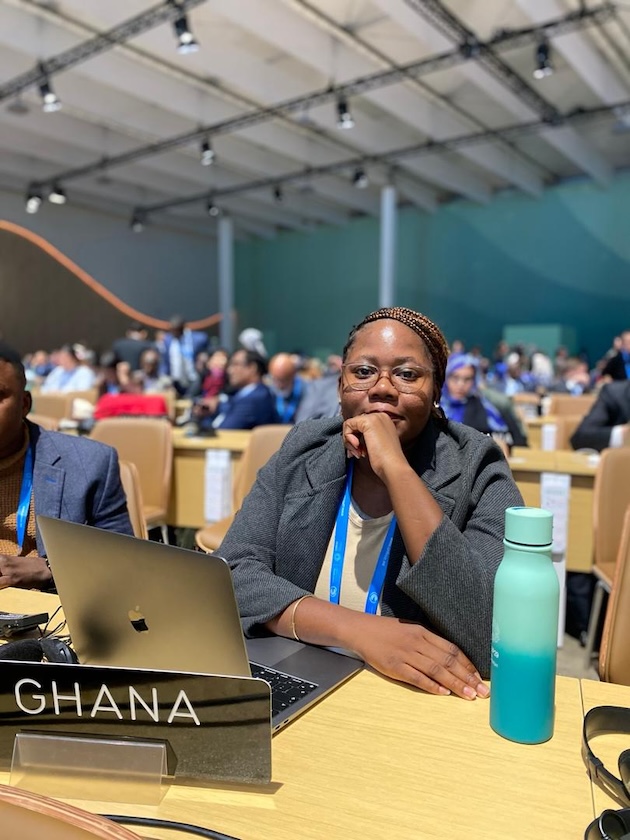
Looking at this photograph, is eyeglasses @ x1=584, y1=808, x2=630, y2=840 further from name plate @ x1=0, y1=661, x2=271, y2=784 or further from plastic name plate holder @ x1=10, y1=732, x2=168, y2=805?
plastic name plate holder @ x1=10, y1=732, x2=168, y2=805

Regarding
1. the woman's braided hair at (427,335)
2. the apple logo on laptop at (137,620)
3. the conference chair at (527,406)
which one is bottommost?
the apple logo on laptop at (137,620)

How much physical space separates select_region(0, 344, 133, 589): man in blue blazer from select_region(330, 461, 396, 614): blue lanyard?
69 centimetres

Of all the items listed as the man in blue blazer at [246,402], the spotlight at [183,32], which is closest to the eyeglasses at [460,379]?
the man in blue blazer at [246,402]

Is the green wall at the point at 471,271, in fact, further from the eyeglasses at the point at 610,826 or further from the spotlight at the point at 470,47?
the eyeglasses at the point at 610,826

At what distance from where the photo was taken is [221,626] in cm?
82

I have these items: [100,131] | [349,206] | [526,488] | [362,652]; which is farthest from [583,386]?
[349,206]

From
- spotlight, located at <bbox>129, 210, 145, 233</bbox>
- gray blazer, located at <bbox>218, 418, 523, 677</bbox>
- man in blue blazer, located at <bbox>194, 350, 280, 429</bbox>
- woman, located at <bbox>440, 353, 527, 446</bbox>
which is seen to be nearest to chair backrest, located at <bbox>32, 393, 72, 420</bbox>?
man in blue blazer, located at <bbox>194, 350, 280, 429</bbox>

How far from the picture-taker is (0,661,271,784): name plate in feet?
2.48

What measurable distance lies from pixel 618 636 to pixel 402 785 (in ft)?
2.61

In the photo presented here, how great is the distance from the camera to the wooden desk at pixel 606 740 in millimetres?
740

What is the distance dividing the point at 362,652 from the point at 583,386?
26.3 feet

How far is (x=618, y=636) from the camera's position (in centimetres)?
137

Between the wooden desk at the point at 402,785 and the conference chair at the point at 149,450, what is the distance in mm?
2556

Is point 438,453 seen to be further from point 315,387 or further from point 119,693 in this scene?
point 315,387
